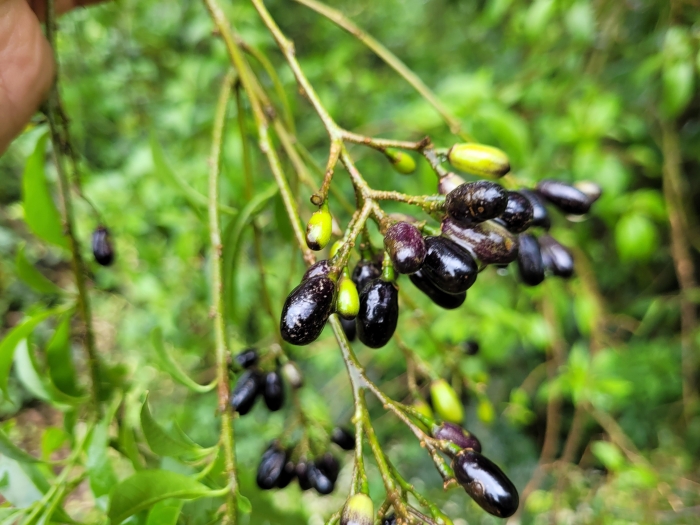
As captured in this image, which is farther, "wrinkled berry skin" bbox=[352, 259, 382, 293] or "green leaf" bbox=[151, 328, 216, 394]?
"green leaf" bbox=[151, 328, 216, 394]

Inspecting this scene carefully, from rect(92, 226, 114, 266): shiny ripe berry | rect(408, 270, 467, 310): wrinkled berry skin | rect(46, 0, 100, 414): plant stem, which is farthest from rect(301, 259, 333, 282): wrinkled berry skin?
rect(92, 226, 114, 266): shiny ripe berry

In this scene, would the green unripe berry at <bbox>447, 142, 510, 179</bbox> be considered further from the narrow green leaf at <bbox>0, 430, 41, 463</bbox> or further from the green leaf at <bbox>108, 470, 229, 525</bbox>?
the narrow green leaf at <bbox>0, 430, 41, 463</bbox>

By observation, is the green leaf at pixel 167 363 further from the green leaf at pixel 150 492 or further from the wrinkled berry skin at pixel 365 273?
the wrinkled berry skin at pixel 365 273

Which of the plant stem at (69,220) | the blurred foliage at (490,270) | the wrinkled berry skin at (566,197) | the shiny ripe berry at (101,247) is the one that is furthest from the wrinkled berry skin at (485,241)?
the shiny ripe berry at (101,247)

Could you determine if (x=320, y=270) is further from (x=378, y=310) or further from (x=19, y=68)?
(x=19, y=68)

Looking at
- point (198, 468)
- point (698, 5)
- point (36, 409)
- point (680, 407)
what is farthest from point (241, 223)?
point (36, 409)

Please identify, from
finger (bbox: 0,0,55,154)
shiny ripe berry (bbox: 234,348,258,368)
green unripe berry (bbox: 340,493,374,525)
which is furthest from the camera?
finger (bbox: 0,0,55,154)
